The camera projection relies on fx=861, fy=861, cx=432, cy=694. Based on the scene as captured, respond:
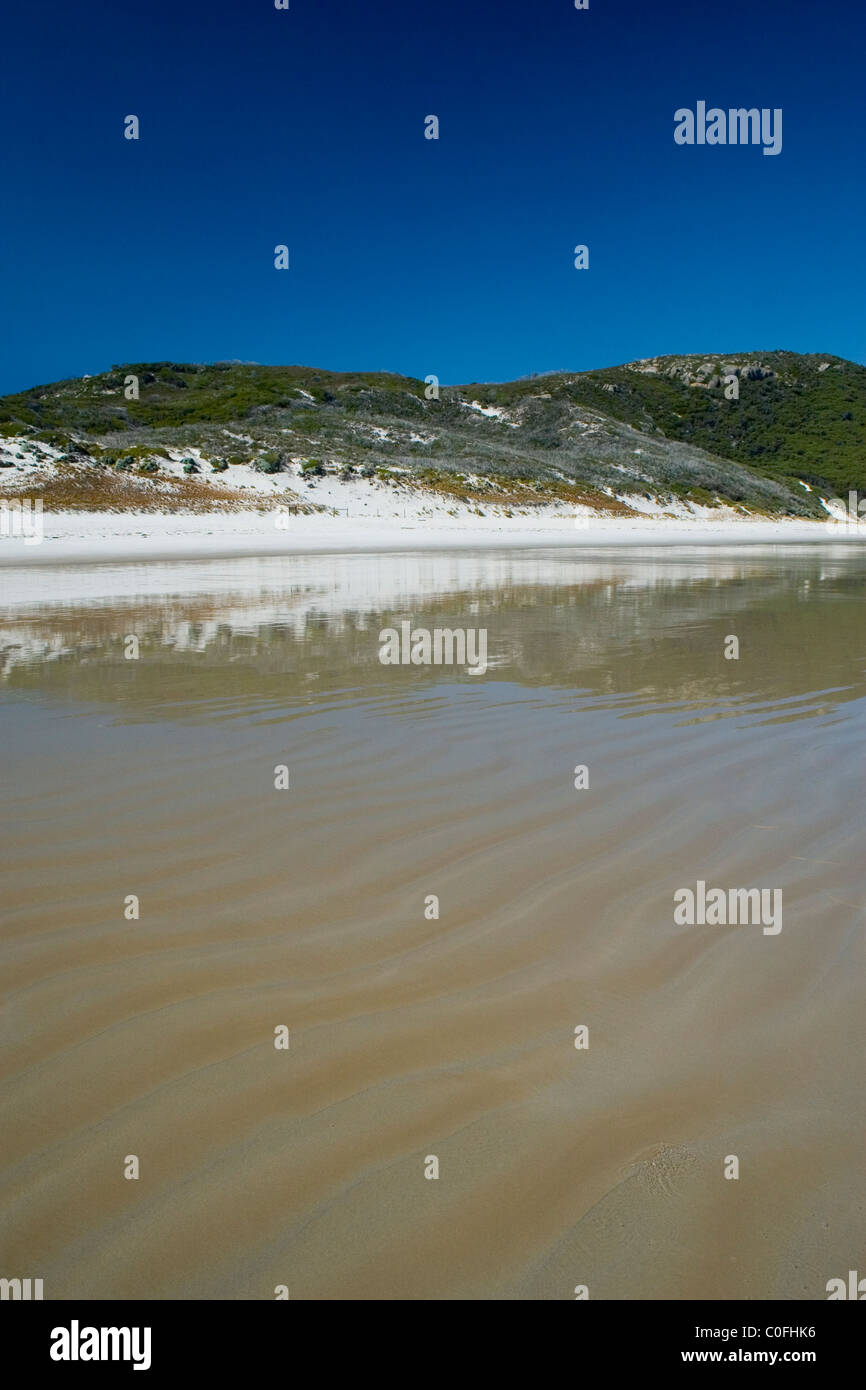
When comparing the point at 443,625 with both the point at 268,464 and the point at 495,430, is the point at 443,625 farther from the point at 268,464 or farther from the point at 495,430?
the point at 495,430

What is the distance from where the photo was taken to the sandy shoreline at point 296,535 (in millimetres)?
24823

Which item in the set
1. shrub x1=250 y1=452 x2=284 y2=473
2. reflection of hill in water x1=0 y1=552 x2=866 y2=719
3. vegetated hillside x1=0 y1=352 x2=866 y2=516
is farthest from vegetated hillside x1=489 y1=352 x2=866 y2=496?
reflection of hill in water x1=0 y1=552 x2=866 y2=719

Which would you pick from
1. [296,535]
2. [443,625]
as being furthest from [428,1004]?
[296,535]

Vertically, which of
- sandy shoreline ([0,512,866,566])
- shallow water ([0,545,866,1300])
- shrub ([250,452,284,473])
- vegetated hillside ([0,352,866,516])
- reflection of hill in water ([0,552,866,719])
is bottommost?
shallow water ([0,545,866,1300])

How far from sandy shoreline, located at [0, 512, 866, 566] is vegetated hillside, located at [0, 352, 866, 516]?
3.98 m

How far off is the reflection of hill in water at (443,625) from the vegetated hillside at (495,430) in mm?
22496

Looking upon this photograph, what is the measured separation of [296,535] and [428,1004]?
29.2 m

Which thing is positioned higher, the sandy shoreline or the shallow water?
the sandy shoreline

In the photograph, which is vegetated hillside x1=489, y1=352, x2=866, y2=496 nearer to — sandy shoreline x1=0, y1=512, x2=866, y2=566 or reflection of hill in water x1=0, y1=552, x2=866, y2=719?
sandy shoreline x1=0, y1=512, x2=866, y2=566

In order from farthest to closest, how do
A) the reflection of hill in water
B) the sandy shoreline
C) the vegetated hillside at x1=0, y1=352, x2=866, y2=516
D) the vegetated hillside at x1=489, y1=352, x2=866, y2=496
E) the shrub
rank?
the vegetated hillside at x1=489, y1=352, x2=866, y2=496
the vegetated hillside at x1=0, y1=352, x2=866, y2=516
the shrub
the sandy shoreline
the reflection of hill in water

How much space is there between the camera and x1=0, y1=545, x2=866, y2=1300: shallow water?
1.91m

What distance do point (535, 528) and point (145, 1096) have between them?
38331 mm

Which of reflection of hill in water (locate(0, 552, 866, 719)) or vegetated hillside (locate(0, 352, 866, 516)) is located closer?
reflection of hill in water (locate(0, 552, 866, 719))

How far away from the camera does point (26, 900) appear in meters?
3.40
